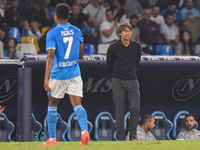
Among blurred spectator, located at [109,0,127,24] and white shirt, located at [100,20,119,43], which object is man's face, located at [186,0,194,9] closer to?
blurred spectator, located at [109,0,127,24]

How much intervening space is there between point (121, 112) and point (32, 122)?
1885 millimetres

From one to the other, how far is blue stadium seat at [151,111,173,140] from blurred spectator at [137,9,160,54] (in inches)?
149

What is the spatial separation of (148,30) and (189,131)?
14.0 feet

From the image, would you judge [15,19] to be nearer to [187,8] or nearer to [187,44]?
[187,44]

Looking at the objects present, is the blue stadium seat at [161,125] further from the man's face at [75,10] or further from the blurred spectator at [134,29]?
the man's face at [75,10]

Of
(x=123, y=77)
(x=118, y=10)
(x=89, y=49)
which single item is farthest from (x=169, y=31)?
(x=123, y=77)

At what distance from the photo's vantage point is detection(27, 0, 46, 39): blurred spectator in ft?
38.1

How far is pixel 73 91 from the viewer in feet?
18.1

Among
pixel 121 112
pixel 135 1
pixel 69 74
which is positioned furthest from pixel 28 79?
pixel 135 1

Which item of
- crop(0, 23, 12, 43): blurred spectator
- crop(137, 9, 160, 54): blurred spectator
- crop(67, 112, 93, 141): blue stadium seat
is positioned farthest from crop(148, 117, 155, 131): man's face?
crop(0, 23, 12, 43): blurred spectator

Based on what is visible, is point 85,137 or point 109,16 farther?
point 109,16

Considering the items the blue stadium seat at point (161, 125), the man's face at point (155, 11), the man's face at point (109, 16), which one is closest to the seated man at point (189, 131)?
the blue stadium seat at point (161, 125)

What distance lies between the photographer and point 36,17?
11.8 meters

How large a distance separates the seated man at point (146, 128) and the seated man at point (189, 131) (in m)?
0.56
